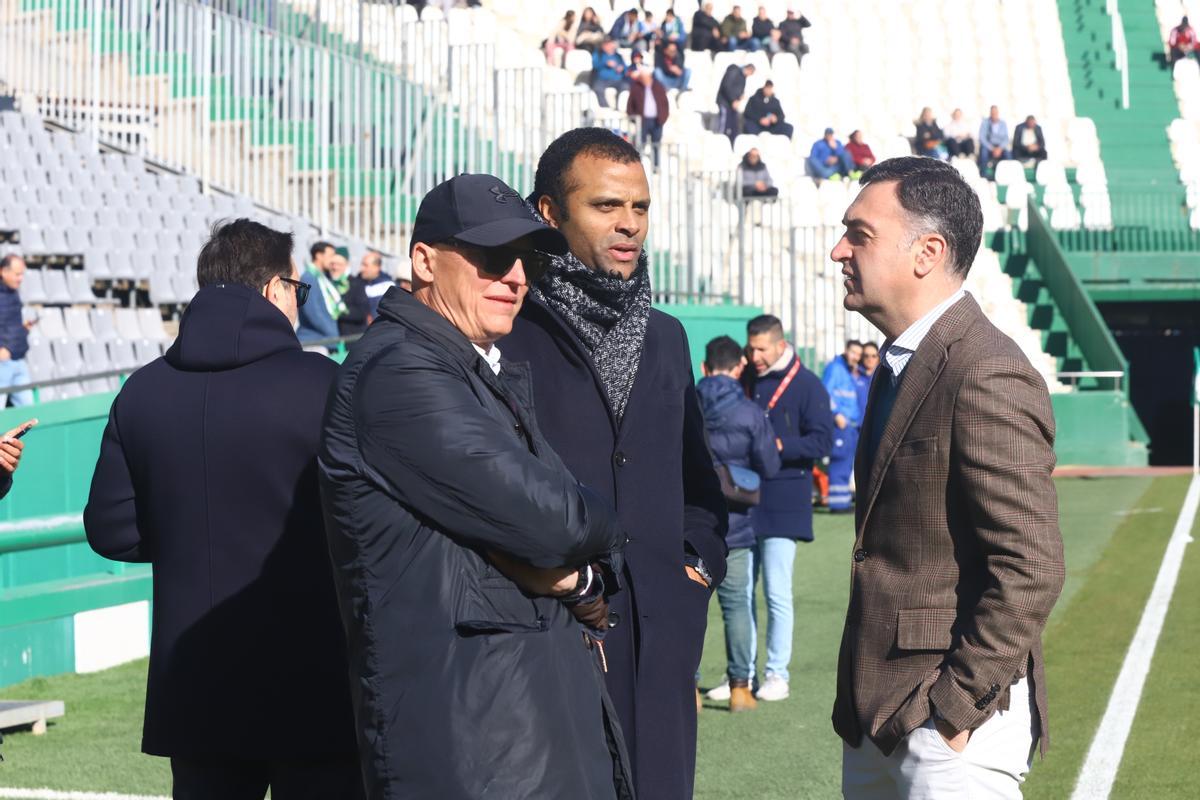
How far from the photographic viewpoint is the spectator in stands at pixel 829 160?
29125 mm

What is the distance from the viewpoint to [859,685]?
135 inches

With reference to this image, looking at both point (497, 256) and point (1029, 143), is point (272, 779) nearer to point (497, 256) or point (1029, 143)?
point (497, 256)

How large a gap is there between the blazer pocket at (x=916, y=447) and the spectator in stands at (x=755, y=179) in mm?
22314

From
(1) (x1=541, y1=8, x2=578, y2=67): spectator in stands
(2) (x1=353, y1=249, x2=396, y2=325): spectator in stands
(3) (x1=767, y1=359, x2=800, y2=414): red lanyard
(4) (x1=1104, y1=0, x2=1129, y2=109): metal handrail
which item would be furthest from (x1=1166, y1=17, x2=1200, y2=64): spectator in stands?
(3) (x1=767, y1=359, x2=800, y2=414): red lanyard

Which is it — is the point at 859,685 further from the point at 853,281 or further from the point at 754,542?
the point at 754,542

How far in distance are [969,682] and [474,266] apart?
120cm

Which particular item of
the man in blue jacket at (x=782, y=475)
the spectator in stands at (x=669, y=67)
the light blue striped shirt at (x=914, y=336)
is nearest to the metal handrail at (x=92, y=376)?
the man in blue jacket at (x=782, y=475)

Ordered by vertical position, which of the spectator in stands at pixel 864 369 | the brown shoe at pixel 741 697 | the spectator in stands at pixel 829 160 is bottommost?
the brown shoe at pixel 741 697

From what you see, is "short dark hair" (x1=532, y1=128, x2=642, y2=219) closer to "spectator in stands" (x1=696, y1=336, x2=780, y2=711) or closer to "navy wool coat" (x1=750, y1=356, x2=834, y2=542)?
"spectator in stands" (x1=696, y1=336, x2=780, y2=711)

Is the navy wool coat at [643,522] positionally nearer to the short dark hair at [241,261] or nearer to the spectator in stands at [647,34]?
the short dark hair at [241,261]

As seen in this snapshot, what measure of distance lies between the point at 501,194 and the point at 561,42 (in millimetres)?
27366

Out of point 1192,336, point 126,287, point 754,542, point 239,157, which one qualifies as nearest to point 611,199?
point 754,542

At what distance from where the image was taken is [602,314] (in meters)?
3.84

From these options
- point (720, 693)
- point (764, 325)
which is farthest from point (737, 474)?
point (764, 325)
